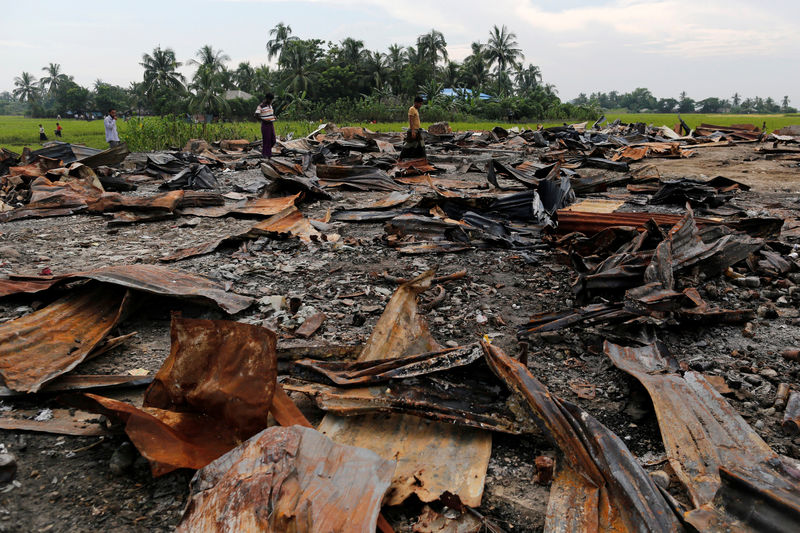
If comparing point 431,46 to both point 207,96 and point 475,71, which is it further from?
point 207,96

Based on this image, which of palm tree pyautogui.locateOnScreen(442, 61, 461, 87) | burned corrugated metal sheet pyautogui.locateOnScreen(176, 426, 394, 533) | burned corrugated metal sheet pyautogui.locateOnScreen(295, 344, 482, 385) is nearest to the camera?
burned corrugated metal sheet pyautogui.locateOnScreen(176, 426, 394, 533)

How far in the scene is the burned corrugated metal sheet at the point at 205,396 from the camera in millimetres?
1800

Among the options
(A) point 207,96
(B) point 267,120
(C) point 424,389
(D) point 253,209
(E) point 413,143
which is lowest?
(C) point 424,389

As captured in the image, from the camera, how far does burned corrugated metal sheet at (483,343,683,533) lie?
150 centimetres

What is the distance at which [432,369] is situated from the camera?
7.23 ft

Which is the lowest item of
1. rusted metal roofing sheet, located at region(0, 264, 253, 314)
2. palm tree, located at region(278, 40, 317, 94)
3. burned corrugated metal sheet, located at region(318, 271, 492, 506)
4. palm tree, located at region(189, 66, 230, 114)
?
burned corrugated metal sheet, located at region(318, 271, 492, 506)

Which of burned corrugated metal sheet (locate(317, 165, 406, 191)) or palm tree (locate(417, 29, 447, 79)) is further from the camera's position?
palm tree (locate(417, 29, 447, 79))

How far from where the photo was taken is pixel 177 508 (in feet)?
5.49

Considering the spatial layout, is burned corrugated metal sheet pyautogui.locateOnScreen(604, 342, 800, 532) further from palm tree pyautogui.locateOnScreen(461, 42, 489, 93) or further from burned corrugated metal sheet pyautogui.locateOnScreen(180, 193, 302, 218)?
palm tree pyautogui.locateOnScreen(461, 42, 489, 93)

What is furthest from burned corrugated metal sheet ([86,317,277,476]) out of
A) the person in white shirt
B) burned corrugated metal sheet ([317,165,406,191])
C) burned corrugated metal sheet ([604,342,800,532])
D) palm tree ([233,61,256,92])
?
palm tree ([233,61,256,92])

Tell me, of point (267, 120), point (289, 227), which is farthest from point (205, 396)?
point (267, 120)

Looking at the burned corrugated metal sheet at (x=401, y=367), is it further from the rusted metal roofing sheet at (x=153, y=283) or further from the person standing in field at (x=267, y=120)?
the person standing in field at (x=267, y=120)

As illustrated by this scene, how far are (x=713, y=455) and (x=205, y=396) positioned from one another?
1.96 metres

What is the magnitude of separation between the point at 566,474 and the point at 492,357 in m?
0.55
